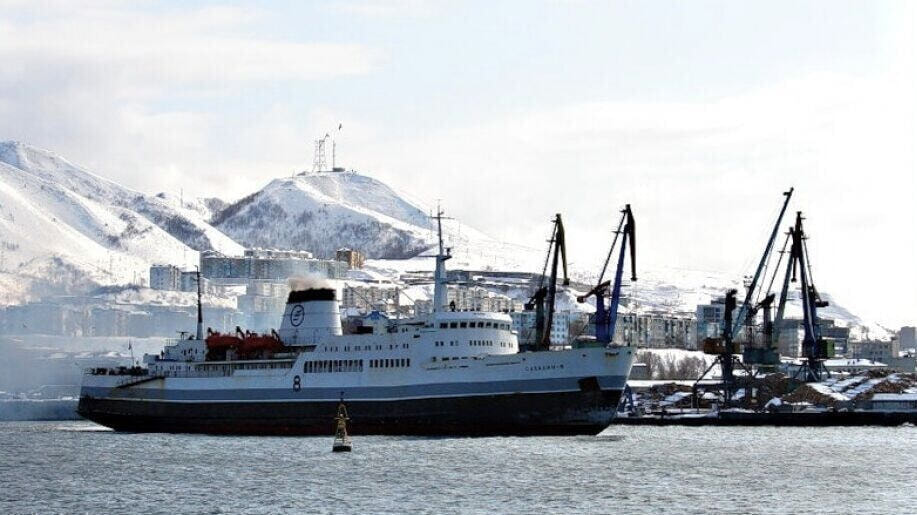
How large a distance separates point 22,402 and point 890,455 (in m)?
87.4

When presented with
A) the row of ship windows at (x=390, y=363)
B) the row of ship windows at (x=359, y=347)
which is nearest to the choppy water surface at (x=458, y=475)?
the row of ship windows at (x=390, y=363)

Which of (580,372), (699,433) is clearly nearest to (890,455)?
(580,372)

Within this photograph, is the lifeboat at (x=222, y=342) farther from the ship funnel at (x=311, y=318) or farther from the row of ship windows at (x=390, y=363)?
Result: the row of ship windows at (x=390, y=363)

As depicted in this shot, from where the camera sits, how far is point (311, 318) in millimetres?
94500

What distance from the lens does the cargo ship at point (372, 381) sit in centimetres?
8256

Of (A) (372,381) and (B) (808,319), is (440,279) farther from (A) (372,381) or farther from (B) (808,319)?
(B) (808,319)

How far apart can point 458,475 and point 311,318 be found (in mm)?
32969

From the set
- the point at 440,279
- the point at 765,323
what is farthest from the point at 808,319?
the point at 440,279

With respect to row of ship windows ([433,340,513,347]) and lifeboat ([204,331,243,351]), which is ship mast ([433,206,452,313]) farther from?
lifeboat ([204,331,243,351])

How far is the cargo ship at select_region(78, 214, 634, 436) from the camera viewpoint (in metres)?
82.6

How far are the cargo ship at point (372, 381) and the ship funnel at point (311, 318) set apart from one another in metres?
0.08

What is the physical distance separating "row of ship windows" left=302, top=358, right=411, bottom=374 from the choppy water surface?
4660 millimetres

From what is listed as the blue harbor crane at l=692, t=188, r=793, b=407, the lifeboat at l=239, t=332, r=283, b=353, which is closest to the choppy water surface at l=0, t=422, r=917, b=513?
the lifeboat at l=239, t=332, r=283, b=353

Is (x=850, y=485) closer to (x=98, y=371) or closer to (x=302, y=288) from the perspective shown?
(x=302, y=288)
